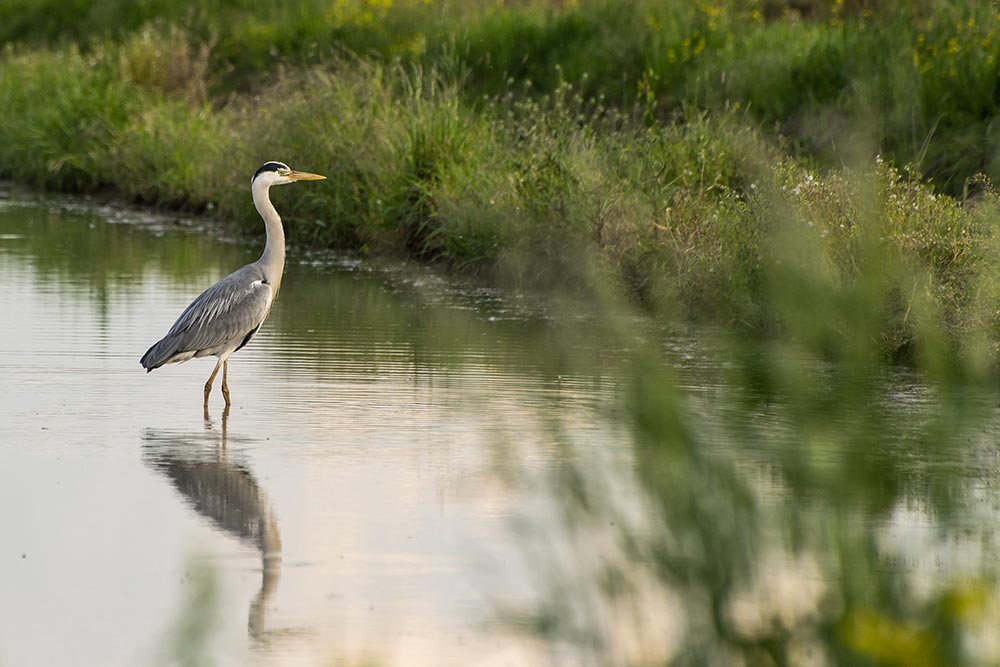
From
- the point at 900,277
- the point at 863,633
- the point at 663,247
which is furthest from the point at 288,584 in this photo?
the point at 663,247

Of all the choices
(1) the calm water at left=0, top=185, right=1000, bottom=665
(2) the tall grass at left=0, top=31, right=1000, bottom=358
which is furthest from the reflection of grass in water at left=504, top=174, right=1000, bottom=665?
(2) the tall grass at left=0, top=31, right=1000, bottom=358

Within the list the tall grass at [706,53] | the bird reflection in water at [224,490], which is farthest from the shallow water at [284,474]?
the tall grass at [706,53]

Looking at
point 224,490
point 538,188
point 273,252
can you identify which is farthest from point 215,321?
point 538,188

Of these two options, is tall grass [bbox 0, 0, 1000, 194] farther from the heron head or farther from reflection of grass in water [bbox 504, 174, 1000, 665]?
reflection of grass in water [bbox 504, 174, 1000, 665]

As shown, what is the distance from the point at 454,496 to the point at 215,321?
3.05 metres

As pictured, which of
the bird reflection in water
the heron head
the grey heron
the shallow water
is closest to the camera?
the shallow water

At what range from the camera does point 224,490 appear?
27.5 feet

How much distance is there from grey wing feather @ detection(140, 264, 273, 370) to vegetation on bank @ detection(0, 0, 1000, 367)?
210 centimetres

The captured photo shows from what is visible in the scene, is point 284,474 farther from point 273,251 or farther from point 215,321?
point 273,251

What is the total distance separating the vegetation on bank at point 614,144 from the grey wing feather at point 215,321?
2102 millimetres

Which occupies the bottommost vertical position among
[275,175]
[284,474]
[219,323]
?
[284,474]

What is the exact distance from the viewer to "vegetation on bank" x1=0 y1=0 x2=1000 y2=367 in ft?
39.0

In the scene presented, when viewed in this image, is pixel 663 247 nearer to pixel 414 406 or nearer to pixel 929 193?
pixel 929 193

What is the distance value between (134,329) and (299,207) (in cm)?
673
